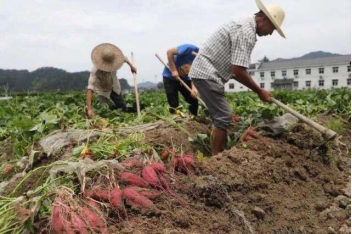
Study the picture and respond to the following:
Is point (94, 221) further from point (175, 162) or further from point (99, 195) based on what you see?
point (175, 162)

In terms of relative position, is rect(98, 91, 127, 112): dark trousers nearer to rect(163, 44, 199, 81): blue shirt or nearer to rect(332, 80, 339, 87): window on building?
rect(163, 44, 199, 81): blue shirt

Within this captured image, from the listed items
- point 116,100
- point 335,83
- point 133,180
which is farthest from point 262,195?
point 335,83

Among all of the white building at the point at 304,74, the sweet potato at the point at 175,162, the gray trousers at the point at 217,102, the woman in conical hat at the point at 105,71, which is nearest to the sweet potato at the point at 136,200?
the sweet potato at the point at 175,162

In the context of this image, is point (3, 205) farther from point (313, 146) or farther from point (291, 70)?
point (291, 70)

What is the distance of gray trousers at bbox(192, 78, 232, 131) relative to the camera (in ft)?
13.9

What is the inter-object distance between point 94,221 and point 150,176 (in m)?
0.66

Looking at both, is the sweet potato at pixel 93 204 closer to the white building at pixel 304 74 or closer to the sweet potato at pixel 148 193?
the sweet potato at pixel 148 193

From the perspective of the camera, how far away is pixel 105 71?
244 inches

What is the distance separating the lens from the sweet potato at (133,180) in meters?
2.64

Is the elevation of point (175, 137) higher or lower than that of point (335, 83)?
higher

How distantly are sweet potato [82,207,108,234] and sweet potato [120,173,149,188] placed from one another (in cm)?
49

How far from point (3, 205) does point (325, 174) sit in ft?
11.2

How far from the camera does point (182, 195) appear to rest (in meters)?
2.74

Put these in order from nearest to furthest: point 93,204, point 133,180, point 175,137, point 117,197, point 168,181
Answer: point 93,204
point 117,197
point 133,180
point 168,181
point 175,137
